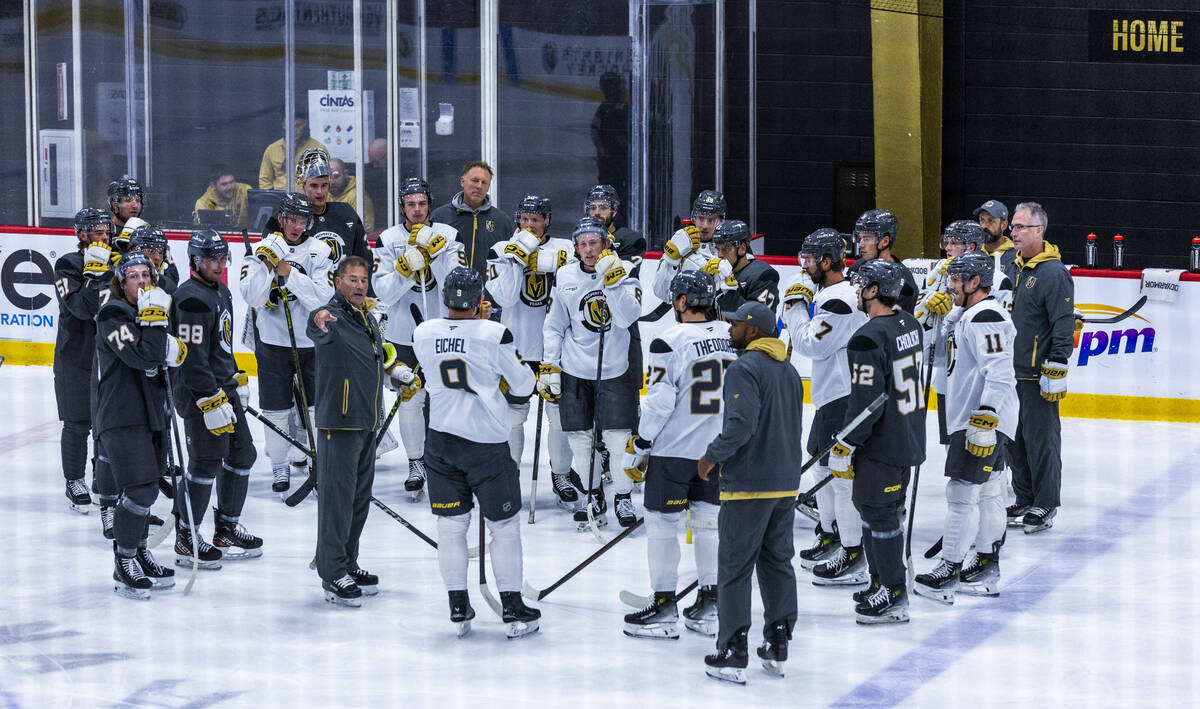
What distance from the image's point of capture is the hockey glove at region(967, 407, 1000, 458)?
621 centimetres

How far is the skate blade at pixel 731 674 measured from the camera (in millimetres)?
5441

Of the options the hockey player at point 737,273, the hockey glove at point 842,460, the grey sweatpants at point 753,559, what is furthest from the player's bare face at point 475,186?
the grey sweatpants at point 753,559

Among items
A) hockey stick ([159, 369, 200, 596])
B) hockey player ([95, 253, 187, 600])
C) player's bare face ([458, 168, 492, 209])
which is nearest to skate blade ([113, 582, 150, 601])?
hockey player ([95, 253, 187, 600])

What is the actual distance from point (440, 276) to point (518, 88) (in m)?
5.21

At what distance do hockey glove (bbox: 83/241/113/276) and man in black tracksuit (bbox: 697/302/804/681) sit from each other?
336cm

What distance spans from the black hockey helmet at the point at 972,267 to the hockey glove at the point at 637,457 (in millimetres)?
1492

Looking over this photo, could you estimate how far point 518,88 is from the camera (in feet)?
42.1

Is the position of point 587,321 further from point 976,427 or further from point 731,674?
point 731,674

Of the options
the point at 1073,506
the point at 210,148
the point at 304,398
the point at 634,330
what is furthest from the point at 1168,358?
the point at 210,148

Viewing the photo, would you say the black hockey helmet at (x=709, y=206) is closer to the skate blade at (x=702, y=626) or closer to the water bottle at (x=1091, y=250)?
the skate blade at (x=702, y=626)

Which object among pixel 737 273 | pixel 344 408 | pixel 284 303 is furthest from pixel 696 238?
pixel 344 408

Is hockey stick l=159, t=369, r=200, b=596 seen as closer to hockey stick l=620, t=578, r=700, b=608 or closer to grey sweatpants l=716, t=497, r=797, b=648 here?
hockey stick l=620, t=578, r=700, b=608

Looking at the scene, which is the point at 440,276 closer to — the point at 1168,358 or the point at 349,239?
the point at 349,239

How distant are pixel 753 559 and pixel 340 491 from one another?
174 centimetres
